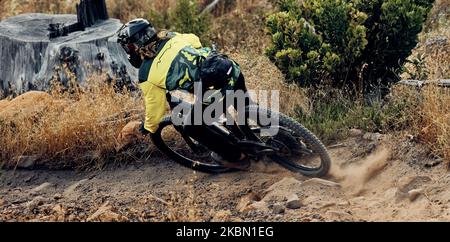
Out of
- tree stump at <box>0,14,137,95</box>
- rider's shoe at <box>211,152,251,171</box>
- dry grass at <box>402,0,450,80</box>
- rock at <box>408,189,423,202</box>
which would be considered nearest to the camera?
rock at <box>408,189,423,202</box>

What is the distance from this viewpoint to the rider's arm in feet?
19.6

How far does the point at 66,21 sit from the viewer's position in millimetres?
9367

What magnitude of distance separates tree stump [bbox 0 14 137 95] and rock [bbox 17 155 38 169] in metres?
1.07

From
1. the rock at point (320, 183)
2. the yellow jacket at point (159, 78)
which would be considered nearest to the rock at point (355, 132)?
the rock at point (320, 183)

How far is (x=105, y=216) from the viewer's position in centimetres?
604

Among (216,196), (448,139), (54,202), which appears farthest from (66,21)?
(448,139)

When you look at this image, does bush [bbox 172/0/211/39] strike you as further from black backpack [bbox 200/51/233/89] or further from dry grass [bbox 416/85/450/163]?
dry grass [bbox 416/85/450/163]

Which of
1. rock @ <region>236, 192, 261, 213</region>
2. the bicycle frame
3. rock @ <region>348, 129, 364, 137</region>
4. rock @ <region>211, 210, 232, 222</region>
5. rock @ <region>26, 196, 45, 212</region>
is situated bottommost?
rock @ <region>26, 196, 45, 212</region>

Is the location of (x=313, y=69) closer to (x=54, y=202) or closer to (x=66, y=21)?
(x=54, y=202)

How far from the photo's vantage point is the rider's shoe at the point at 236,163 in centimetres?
665

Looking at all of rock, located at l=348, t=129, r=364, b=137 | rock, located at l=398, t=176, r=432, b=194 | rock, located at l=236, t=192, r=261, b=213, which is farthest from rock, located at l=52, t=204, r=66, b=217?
rock, located at l=398, t=176, r=432, b=194

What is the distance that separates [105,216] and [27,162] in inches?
66.9

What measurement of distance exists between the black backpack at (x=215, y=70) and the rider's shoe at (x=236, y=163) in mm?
916

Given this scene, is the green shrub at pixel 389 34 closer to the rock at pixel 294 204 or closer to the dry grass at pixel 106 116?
the dry grass at pixel 106 116
